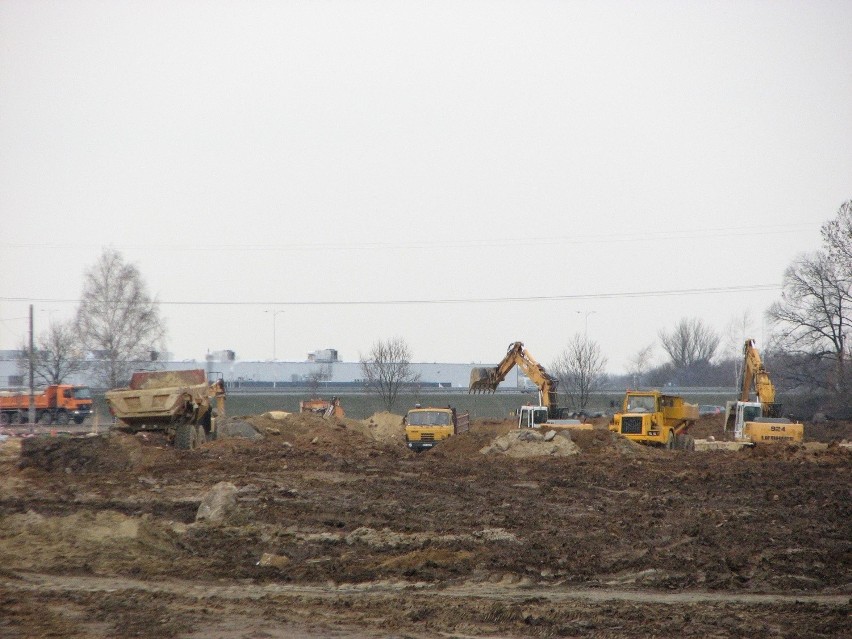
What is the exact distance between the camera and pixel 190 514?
15.8 metres

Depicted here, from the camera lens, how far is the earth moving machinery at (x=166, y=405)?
28406 millimetres

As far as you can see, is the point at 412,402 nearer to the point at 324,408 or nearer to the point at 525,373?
the point at 324,408

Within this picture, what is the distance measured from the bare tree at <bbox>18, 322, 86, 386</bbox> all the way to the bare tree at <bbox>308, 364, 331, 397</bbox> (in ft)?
68.2

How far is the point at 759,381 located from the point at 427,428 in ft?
48.8

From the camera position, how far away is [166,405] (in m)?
28.4

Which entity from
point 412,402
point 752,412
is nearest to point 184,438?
point 752,412

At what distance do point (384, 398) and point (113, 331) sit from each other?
2129 centimetres

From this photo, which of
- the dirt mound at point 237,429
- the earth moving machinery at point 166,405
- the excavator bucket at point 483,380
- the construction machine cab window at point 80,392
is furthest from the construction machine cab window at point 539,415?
the construction machine cab window at point 80,392

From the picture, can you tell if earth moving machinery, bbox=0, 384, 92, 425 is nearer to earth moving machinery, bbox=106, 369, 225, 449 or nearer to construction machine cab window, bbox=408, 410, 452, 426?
construction machine cab window, bbox=408, 410, 452, 426

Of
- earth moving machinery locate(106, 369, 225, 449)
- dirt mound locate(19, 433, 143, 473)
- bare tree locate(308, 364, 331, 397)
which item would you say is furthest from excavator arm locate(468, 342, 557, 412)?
bare tree locate(308, 364, 331, 397)

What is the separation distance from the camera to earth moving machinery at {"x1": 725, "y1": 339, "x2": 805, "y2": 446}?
36.1 metres

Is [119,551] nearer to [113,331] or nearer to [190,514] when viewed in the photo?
[190,514]

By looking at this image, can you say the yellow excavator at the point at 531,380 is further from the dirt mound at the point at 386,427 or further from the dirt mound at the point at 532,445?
the dirt mound at the point at 386,427

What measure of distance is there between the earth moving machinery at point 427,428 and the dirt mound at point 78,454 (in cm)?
1428
